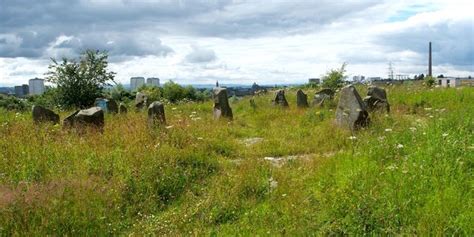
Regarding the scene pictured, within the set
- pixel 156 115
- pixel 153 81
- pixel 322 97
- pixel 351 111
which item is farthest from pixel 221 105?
pixel 153 81

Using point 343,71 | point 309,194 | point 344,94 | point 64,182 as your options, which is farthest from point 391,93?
point 64,182

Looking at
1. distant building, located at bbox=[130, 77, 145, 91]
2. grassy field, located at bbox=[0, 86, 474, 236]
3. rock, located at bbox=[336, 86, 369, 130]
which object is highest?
distant building, located at bbox=[130, 77, 145, 91]

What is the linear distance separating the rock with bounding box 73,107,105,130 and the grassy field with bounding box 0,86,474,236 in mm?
993

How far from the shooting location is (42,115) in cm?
1463

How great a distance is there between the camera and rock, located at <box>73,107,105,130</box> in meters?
12.5

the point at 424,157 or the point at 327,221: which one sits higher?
the point at 424,157

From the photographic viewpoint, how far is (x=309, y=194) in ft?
23.5

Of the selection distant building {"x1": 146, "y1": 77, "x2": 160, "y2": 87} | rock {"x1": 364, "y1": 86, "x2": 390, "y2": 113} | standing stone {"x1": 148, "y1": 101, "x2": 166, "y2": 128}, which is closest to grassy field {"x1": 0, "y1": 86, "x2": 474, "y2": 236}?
standing stone {"x1": 148, "y1": 101, "x2": 166, "y2": 128}

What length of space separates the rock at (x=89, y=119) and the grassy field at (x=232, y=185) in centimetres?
99

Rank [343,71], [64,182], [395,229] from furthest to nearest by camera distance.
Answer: [343,71]
[64,182]
[395,229]

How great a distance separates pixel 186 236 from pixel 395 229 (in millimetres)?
2672

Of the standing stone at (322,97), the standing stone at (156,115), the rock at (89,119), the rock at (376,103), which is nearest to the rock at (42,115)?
the rock at (89,119)

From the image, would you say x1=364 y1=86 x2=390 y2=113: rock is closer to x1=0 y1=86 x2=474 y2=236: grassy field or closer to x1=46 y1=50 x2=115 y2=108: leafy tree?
x1=0 y1=86 x2=474 y2=236: grassy field

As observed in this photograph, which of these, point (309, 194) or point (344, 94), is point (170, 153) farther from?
point (344, 94)
